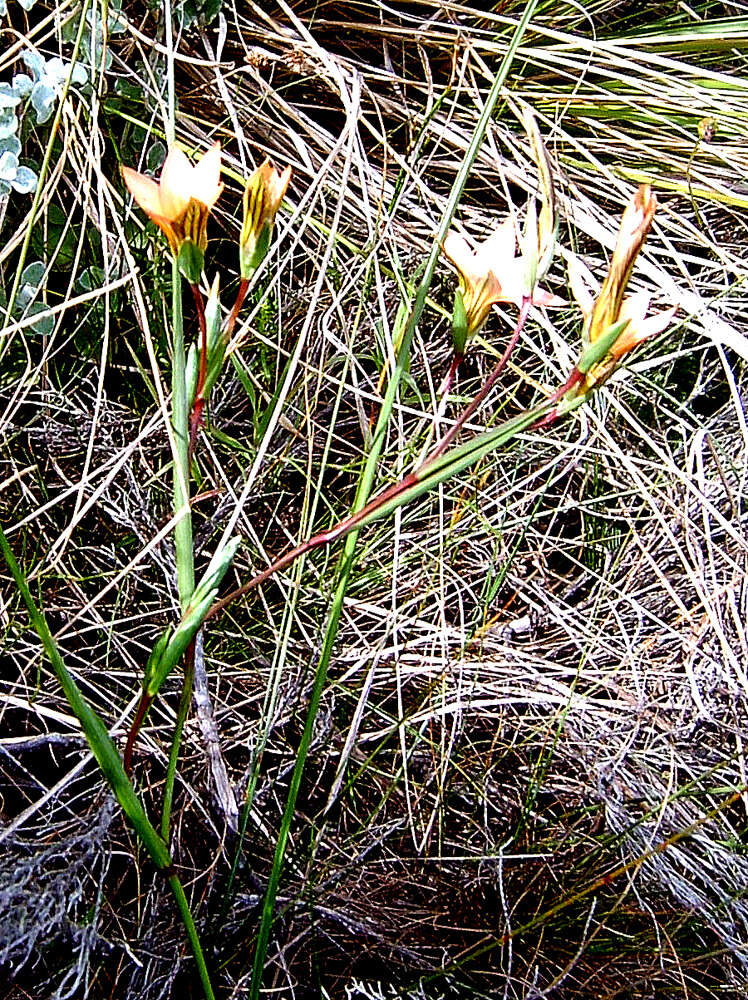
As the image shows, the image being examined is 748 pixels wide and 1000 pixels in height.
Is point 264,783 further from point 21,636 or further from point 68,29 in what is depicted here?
point 68,29

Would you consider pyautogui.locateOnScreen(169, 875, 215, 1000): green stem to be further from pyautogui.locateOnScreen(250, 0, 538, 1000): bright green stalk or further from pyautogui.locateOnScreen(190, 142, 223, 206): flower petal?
pyautogui.locateOnScreen(190, 142, 223, 206): flower petal

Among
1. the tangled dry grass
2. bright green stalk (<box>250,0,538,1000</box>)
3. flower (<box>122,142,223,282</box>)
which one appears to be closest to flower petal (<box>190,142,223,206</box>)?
flower (<box>122,142,223,282</box>)

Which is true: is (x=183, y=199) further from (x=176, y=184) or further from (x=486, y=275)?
(x=486, y=275)

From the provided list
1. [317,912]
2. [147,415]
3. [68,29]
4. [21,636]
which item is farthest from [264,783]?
[68,29]

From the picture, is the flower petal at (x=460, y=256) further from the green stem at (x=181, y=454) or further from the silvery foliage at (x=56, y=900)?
the silvery foliage at (x=56, y=900)

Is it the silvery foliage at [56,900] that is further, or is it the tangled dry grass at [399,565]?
the tangled dry grass at [399,565]

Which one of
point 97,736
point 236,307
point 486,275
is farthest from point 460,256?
point 97,736

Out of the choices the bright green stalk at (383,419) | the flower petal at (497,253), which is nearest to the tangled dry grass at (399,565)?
the bright green stalk at (383,419)
